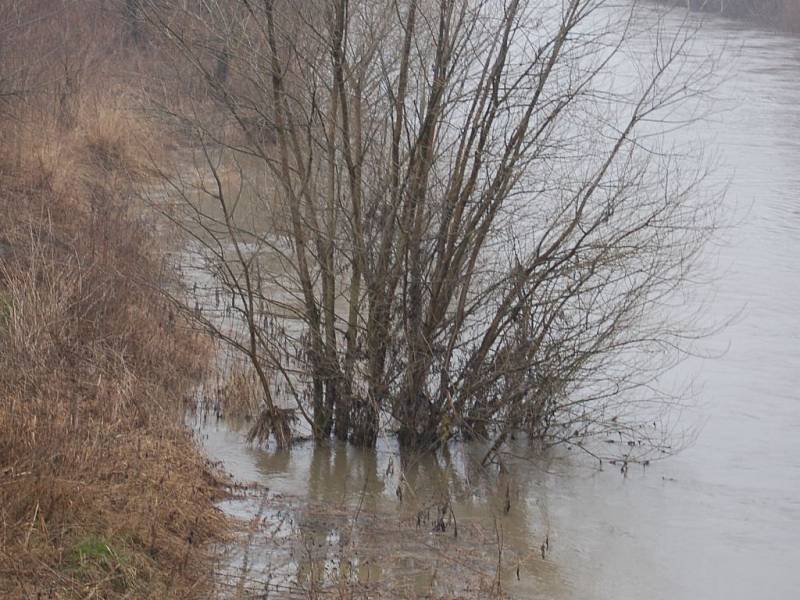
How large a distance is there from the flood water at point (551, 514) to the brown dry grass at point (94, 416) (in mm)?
450

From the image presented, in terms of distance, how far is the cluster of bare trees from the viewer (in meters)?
7.77

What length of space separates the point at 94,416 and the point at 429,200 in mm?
2591

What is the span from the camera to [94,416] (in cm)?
743

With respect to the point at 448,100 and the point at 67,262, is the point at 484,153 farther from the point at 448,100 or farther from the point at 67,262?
the point at 67,262

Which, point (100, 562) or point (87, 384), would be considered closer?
point (100, 562)

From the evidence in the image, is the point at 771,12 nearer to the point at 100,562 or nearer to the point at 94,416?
the point at 94,416

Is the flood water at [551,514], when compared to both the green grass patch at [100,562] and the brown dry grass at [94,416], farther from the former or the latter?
the green grass patch at [100,562]

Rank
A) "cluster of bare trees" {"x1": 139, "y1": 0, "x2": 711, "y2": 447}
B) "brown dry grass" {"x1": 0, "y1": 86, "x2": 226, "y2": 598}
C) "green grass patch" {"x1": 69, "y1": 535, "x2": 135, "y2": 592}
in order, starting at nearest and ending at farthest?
"green grass patch" {"x1": 69, "y1": 535, "x2": 135, "y2": 592}, "brown dry grass" {"x1": 0, "y1": 86, "x2": 226, "y2": 598}, "cluster of bare trees" {"x1": 139, "y1": 0, "x2": 711, "y2": 447}

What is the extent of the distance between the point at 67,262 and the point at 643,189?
4622 millimetres

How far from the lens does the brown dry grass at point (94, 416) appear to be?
17.4 ft

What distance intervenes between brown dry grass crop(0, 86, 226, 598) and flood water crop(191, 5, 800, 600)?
450 millimetres

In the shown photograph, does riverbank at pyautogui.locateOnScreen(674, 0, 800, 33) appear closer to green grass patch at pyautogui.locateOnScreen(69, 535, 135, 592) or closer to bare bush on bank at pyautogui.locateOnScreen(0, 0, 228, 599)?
bare bush on bank at pyautogui.locateOnScreen(0, 0, 228, 599)

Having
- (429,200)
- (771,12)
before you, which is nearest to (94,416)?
(429,200)

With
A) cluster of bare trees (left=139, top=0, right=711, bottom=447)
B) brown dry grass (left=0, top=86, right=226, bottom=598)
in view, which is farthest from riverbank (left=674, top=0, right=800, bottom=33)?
cluster of bare trees (left=139, top=0, right=711, bottom=447)
